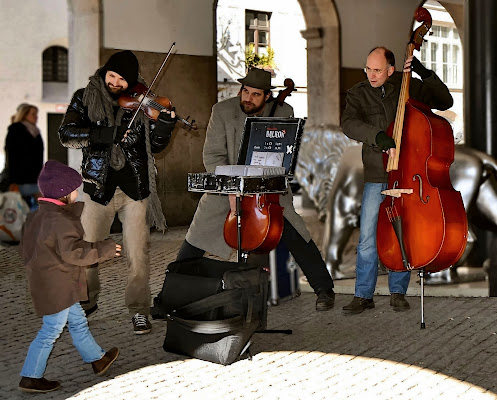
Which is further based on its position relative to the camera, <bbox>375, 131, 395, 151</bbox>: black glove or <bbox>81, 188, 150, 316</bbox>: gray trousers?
<bbox>81, 188, 150, 316</bbox>: gray trousers

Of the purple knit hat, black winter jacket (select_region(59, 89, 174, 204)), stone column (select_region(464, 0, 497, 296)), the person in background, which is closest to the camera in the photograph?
the purple knit hat

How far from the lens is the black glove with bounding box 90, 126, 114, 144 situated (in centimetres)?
553

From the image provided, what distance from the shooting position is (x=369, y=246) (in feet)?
20.5

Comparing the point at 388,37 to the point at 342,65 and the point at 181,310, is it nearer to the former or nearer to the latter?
the point at 342,65

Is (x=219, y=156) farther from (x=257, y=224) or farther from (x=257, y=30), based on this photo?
(x=257, y=30)

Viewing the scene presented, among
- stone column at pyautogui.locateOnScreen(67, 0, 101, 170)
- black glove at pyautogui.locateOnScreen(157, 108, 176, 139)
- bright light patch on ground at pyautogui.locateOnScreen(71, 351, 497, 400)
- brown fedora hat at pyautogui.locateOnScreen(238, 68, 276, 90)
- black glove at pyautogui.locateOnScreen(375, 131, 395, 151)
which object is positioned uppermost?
stone column at pyautogui.locateOnScreen(67, 0, 101, 170)

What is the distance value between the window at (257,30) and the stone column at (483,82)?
24164mm

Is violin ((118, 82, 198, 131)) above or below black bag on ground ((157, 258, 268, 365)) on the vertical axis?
above

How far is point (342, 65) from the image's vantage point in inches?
626

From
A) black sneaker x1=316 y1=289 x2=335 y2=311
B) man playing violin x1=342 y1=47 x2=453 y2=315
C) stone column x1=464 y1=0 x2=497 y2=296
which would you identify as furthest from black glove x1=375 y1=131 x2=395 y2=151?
stone column x1=464 y1=0 x2=497 y2=296

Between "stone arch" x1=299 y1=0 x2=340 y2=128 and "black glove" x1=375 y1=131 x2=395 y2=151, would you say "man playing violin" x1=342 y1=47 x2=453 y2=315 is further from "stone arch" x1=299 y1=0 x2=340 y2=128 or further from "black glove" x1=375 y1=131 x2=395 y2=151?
"stone arch" x1=299 y1=0 x2=340 y2=128

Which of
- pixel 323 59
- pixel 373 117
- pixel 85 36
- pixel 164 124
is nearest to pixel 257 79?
pixel 164 124

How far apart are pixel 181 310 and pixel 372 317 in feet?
5.51

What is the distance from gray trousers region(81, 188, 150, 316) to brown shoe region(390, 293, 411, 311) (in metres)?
1.74
